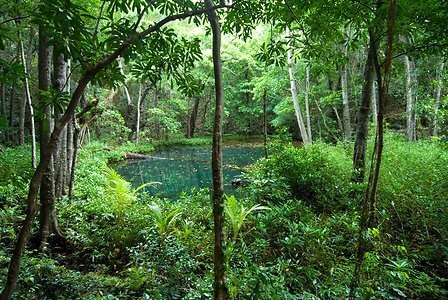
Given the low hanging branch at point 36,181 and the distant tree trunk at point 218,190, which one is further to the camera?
the distant tree trunk at point 218,190

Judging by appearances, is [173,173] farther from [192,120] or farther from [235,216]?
[192,120]

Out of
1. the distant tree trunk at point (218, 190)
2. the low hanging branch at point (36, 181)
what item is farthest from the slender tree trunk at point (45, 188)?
the distant tree trunk at point (218, 190)

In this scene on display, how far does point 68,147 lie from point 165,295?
187 inches

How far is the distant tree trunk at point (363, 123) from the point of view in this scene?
16.1 ft

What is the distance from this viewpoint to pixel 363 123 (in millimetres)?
5082

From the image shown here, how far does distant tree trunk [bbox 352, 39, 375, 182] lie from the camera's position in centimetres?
492

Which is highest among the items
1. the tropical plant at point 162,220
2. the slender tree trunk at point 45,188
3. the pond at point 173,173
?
the slender tree trunk at point 45,188

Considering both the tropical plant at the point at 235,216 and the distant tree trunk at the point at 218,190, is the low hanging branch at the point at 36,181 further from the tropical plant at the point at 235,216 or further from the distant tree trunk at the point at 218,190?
the tropical plant at the point at 235,216

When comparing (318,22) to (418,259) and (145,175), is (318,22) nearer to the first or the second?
(418,259)

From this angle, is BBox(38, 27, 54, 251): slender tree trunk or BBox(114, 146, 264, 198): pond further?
BBox(114, 146, 264, 198): pond

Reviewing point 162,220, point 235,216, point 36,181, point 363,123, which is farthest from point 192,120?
point 36,181

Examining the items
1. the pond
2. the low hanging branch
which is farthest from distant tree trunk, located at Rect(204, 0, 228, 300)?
the pond

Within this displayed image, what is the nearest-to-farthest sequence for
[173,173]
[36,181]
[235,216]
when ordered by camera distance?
[36,181] → [235,216] → [173,173]

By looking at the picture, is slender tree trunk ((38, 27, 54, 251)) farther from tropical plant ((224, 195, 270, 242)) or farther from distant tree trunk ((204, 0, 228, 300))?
distant tree trunk ((204, 0, 228, 300))
